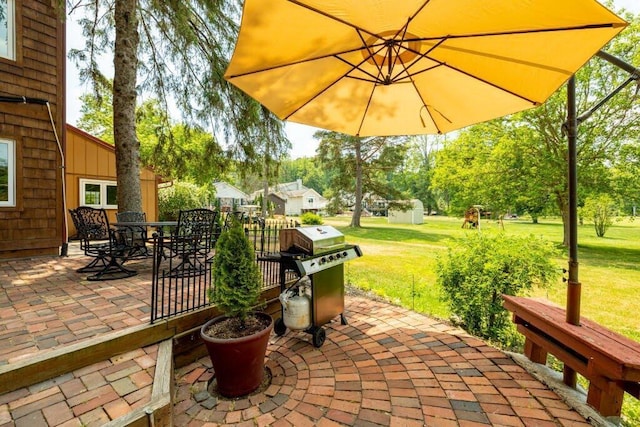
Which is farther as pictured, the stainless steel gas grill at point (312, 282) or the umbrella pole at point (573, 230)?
the stainless steel gas grill at point (312, 282)

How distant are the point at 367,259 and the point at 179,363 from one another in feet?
21.0

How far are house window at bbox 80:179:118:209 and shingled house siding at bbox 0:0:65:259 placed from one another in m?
2.65

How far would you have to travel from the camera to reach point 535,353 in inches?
105

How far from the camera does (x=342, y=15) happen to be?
1.95 metres

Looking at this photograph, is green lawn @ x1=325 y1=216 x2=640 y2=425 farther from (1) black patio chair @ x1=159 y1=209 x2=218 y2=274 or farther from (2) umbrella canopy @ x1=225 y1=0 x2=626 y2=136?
(1) black patio chair @ x1=159 y1=209 x2=218 y2=274

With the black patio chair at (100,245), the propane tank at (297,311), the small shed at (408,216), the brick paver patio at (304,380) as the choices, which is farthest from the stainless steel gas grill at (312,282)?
the small shed at (408,216)

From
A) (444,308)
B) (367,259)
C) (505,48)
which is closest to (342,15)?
(505,48)

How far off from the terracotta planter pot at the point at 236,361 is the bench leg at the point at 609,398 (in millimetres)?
2319

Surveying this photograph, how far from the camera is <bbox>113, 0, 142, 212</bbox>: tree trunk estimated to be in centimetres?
525

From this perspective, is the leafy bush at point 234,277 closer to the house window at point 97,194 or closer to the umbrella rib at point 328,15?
the umbrella rib at point 328,15

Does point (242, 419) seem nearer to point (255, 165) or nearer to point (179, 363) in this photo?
point (179, 363)

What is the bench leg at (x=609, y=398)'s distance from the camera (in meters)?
1.89

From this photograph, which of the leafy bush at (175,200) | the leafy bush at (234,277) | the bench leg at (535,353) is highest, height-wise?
the leafy bush at (175,200)

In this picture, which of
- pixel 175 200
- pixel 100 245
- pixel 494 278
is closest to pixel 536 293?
pixel 494 278
